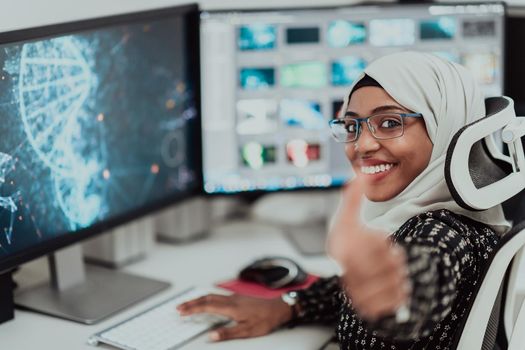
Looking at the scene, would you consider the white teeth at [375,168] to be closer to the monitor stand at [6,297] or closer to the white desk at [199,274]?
the white desk at [199,274]

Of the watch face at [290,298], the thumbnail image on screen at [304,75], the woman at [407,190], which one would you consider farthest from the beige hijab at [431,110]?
the thumbnail image on screen at [304,75]

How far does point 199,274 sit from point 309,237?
33cm

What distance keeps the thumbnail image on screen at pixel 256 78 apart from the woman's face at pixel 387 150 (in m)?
0.48

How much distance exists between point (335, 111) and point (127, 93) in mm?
494

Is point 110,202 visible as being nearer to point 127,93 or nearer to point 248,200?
point 127,93

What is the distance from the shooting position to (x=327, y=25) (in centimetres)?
195

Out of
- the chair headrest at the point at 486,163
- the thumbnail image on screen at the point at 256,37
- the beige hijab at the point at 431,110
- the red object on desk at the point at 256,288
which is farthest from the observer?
the thumbnail image on screen at the point at 256,37

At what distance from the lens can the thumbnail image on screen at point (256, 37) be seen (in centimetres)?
194

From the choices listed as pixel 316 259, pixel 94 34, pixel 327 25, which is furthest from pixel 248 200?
pixel 94 34

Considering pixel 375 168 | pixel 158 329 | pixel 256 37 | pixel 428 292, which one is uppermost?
pixel 256 37

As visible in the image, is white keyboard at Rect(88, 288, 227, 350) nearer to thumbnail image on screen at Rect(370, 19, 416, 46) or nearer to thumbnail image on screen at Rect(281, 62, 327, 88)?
thumbnail image on screen at Rect(281, 62, 327, 88)

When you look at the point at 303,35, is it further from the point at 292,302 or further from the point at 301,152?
the point at 292,302

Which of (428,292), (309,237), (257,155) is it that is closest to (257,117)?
(257,155)

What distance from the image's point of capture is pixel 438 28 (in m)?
1.99
